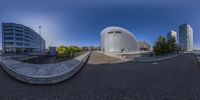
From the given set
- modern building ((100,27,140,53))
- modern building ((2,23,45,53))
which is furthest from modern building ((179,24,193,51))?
modern building ((2,23,45,53))

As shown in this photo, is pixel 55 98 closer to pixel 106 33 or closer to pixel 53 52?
pixel 53 52

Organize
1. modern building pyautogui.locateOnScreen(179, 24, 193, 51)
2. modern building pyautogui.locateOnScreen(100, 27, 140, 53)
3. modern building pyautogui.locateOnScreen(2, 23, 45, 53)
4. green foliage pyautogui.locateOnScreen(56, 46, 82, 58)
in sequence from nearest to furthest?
green foliage pyautogui.locateOnScreen(56, 46, 82, 58) → modern building pyautogui.locateOnScreen(2, 23, 45, 53) → modern building pyautogui.locateOnScreen(100, 27, 140, 53) → modern building pyautogui.locateOnScreen(179, 24, 193, 51)

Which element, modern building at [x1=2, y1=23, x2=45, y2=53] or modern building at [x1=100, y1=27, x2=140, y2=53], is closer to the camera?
modern building at [x1=2, y1=23, x2=45, y2=53]

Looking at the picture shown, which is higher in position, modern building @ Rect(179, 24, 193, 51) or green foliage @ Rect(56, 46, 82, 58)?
modern building @ Rect(179, 24, 193, 51)

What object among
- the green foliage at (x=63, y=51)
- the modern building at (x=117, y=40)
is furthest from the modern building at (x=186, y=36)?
the green foliage at (x=63, y=51)

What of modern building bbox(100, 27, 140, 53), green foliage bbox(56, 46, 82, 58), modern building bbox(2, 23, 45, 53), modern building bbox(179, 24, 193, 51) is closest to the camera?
green foliage bbox(56, 46, 82, 58)

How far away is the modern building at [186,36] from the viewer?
9144cm

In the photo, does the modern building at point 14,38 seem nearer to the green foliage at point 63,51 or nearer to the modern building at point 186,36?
the green foliage at point 63,51

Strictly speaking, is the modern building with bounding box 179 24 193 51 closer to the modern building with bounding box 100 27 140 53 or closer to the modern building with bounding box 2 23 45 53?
the modern building with bounding box 100 27 140 53

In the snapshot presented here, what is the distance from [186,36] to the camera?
9338cm

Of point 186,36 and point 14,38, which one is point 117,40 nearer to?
point 186,36

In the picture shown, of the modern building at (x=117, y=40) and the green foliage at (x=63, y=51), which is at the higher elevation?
the modern building at (x=117, y=40)

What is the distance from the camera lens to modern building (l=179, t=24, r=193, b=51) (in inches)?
3600

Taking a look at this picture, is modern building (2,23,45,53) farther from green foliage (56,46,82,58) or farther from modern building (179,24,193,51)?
modern building (179,24,193,51)
